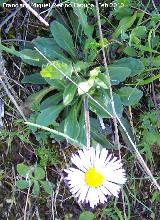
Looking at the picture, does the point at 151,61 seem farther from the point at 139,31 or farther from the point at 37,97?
the point at 37,97

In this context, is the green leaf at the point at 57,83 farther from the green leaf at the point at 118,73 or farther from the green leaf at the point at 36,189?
the green leaf at the point at 36,189

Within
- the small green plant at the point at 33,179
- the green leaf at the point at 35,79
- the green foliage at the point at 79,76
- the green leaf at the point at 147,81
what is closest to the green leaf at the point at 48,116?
the green foliage at the point at 79,76

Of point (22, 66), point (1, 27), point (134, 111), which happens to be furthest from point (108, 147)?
point (1, 27)

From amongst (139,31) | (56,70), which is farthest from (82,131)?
(139,31)

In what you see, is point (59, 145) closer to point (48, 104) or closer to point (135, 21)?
point (48, 104)

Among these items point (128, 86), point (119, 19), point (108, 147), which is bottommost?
point (108, 147)

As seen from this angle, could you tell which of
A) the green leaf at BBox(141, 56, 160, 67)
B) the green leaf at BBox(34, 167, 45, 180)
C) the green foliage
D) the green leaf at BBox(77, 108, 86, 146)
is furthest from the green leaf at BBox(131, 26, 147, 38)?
the green leaf at BBox(34, 167, 45, 180)

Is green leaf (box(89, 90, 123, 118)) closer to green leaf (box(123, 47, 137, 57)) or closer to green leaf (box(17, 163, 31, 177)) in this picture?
green leaf (box(123, 47, 137, 57))
